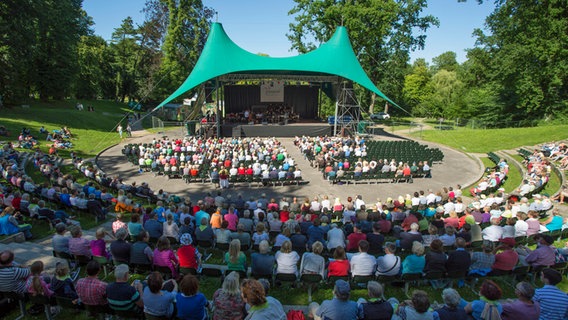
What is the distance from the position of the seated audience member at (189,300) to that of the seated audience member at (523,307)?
3.53 m

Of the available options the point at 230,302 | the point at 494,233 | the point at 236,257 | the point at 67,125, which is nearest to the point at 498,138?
the point at 494,233

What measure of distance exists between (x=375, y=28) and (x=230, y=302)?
121ft

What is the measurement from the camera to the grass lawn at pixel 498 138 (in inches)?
Result: 859

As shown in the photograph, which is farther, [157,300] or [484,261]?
[484,261]

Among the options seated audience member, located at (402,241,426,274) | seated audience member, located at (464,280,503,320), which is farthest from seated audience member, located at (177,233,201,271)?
seated audience member, located at (464,280,503,320)

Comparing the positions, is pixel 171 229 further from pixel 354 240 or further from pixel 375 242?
pixel 375 242

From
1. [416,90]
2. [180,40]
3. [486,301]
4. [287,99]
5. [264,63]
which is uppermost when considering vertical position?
[180,40]

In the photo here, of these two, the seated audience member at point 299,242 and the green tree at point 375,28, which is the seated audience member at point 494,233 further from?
the green tree at point 375,28

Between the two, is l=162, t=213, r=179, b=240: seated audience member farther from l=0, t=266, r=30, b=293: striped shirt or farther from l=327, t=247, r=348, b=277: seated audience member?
l=327, t=247, r=348, b=277: seated audience member

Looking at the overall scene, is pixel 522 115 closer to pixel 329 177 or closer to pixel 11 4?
pixel 329 177

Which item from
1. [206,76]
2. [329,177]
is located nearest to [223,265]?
[329,177]

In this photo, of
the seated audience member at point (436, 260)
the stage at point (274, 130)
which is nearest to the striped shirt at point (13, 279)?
the seated audience member at point (436, 260)

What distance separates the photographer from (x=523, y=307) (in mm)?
3650

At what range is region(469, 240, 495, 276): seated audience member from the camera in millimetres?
5461
